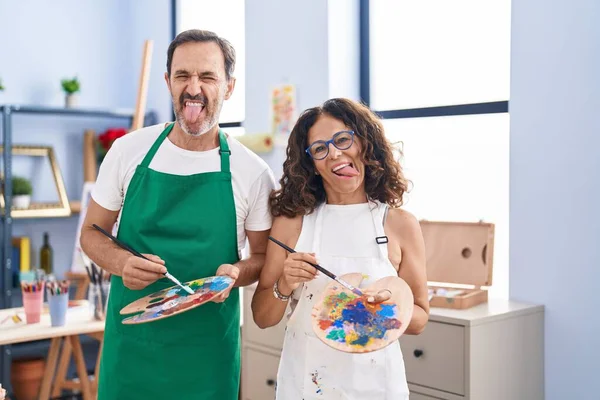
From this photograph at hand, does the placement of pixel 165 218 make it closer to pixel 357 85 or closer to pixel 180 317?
pixel 180 317

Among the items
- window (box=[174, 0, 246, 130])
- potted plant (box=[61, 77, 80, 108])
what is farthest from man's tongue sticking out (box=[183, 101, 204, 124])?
potted plant (box=[61, 77, 80, 108])

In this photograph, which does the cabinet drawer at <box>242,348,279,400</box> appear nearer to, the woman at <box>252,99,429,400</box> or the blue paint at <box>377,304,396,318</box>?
the woman at <box>252,99,429,400</box>

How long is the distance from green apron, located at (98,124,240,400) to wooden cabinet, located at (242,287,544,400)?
0.97m

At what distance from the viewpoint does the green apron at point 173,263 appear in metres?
1.90

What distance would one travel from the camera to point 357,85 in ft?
12.5

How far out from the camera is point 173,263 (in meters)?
1.90

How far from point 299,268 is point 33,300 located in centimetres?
177

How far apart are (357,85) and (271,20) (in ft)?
2.13

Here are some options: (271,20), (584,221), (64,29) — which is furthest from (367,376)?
(64,29)

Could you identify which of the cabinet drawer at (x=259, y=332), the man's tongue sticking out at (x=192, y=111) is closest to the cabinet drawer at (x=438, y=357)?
the cabinet drawer at (x=259, y=332)

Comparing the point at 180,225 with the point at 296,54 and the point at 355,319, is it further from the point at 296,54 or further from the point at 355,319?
the point at 296,54

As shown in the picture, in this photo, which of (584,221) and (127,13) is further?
(127,13)

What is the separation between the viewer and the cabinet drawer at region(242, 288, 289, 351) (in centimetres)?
313

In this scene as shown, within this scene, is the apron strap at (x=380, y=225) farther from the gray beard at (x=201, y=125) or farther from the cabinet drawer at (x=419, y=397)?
the cabinet drawer at (x=419, y=397)
